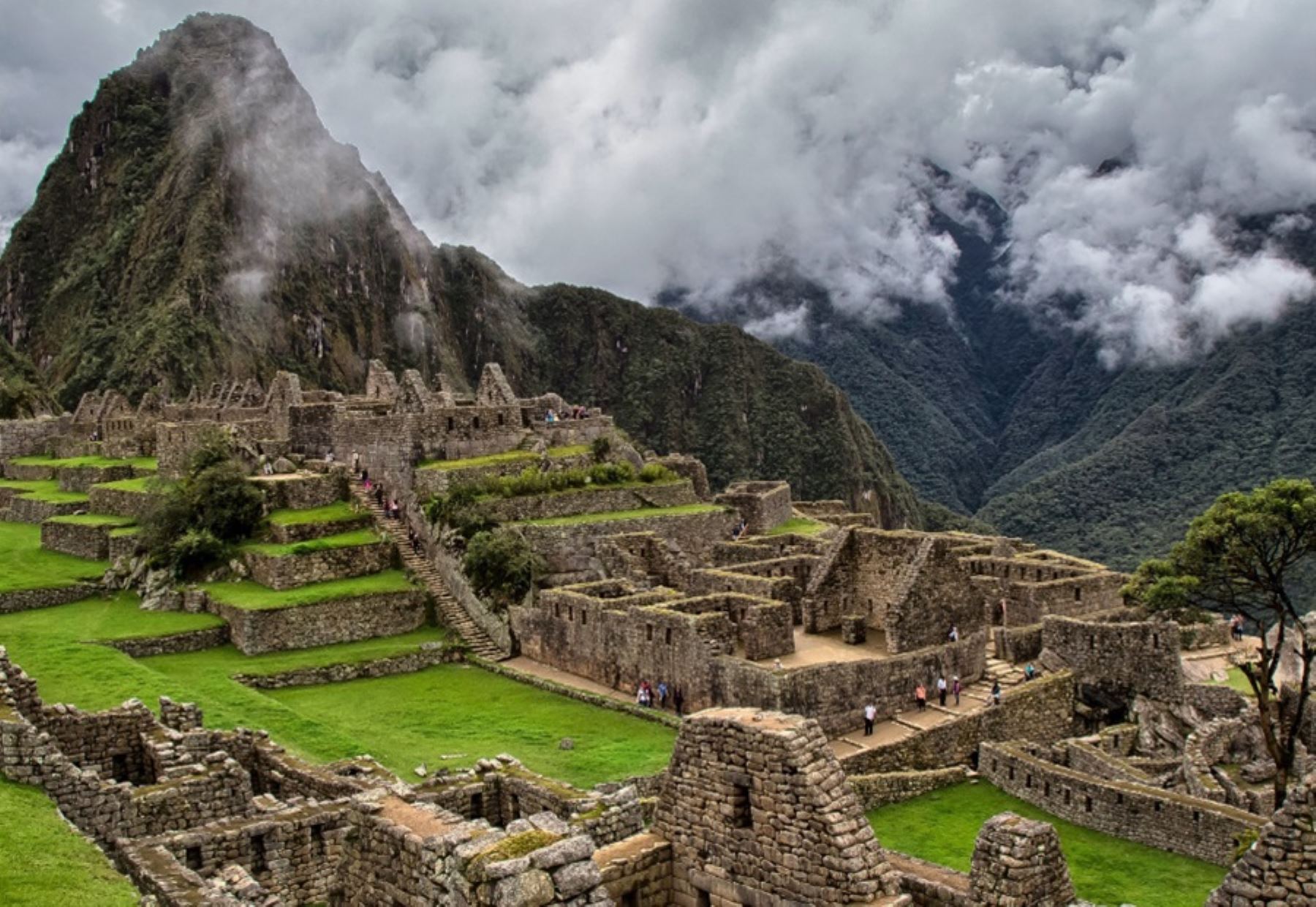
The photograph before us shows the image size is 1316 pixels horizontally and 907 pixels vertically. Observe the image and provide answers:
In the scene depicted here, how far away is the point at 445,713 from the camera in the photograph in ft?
65.6

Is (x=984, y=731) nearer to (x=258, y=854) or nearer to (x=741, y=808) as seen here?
(x=258, y=854)

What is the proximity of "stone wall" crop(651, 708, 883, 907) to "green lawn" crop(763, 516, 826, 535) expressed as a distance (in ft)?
94.6

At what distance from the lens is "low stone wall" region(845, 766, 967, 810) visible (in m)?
16.5

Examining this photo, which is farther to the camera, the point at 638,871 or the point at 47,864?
the point at 47,864

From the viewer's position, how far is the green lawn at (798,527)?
3719 cm

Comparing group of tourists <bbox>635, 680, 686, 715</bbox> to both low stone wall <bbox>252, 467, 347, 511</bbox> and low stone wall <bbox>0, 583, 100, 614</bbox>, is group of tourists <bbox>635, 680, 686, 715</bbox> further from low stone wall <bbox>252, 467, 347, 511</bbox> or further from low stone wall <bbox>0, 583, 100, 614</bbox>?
low stone wall <bbox>0, 583, 100, 614</bbox>

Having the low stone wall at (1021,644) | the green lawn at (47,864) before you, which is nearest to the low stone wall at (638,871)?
the green lawn at (47,864)

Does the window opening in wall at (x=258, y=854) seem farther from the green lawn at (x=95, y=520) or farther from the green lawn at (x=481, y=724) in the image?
the green lawn at (x=95, y=520)

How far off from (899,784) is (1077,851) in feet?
8.44

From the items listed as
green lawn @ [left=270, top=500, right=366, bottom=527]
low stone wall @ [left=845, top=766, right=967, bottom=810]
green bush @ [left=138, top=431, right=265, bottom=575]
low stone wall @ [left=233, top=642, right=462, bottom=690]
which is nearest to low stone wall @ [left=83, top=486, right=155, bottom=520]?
green bush @ [left=138, top=431, right=265, bottom=575]

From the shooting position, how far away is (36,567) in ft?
97.4

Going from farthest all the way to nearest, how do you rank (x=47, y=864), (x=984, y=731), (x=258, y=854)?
1. (x=984, y=731)
2. (x=258, y=854)
3. (x=47, y=864)

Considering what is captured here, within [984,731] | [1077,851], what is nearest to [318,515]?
[984,731]

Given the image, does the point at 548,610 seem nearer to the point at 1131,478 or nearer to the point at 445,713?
the point at 445,713
